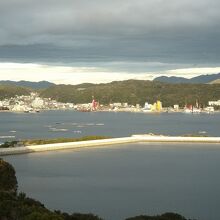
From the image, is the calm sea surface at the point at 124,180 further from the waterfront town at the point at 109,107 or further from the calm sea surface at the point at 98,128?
the waterfront town at the point at 109,107

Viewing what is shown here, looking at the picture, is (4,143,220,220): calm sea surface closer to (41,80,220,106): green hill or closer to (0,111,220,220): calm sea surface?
(0,111,220,220): calm sea surface

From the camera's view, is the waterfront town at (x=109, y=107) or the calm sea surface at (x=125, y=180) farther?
the waterfront town at (x=109, y=107)

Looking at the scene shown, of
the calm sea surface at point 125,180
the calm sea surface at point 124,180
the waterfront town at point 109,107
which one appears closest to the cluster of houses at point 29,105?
the waterfront town at point 109,107

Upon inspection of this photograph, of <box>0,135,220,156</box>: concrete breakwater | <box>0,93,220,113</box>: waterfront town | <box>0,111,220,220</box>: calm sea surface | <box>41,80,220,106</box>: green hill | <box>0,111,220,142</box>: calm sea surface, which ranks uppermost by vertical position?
<box>41,80,220,106</box>: green hill

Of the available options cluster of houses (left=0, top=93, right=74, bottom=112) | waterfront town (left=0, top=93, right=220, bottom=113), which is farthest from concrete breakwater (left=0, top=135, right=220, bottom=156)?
cluster of houses (left=0, top=93, right=74, bottom=112)

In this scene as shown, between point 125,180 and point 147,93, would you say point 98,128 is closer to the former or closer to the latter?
point 125,180

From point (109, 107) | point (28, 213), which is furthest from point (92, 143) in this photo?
point (109, 107)

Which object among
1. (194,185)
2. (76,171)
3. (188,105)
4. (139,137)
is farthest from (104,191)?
(188,105)

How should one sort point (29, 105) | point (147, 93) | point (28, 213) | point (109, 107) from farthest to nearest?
point (29, 105), point (147, 93), point (109, 107), point (28, 213)

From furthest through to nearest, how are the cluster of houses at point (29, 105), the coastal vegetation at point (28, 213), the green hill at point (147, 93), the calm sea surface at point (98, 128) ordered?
the green hill at point (147, 93), the cluster of houses at point (29, 105), the calm sea surface at point (98, 128), the coastal vegetation at point (28, 213)
